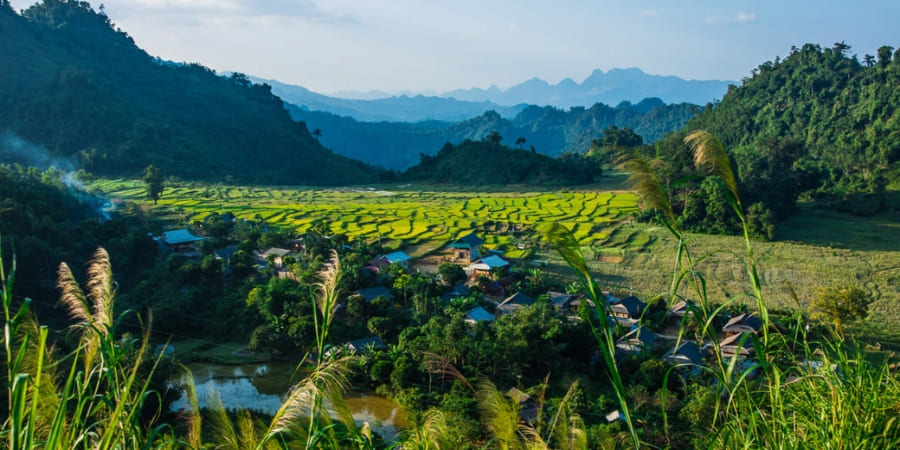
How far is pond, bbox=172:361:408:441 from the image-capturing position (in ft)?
42.2

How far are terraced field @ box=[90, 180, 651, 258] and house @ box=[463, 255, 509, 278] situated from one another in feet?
8.93

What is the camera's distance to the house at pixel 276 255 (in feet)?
73.4

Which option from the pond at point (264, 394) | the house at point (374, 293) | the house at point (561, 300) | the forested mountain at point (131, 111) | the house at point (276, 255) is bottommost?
the pond at point (264, 394)

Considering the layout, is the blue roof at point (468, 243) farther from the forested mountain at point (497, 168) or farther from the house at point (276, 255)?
the forested mountain at point (497, 168)

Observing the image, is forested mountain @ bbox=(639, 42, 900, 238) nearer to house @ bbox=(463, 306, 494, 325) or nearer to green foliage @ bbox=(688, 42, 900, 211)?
green foliage @ bbox=(688, 42, 900, 211)

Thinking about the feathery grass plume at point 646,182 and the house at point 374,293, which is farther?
the house at point 374,293

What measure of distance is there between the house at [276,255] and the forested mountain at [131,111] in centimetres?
2363

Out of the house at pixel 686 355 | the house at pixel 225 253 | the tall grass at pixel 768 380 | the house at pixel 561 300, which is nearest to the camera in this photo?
the tall grass at pixel 768 380

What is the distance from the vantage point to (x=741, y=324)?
53.2ft

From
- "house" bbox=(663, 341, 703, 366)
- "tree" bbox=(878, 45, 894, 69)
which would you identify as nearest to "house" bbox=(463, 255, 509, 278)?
"house" bbox=(663, 341, 703, 366)

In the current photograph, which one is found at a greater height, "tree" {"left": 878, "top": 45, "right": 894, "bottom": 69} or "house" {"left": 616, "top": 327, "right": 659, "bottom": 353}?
"tree" {"left": 878, "top": 45, "right": 894, "bottom": 69}

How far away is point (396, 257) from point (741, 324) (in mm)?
11988

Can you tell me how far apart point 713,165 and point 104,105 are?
2161 inches

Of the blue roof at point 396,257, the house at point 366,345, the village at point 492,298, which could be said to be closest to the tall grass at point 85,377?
the village at point 492,298
